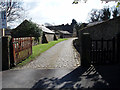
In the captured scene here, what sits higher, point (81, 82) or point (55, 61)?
point (55, 61)

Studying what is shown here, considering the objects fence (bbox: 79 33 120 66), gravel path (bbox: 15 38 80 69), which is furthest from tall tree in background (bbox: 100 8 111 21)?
fence (bbox: 79 33 120 66)

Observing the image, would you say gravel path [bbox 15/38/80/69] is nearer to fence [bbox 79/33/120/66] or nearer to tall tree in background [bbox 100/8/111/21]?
fence [bbox 79/33/120/66]

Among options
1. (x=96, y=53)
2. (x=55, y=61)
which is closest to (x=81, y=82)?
(x=96, y=53)

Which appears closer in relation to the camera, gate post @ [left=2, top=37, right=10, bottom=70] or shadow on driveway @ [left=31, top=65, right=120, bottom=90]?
shadow on driveway @ [left=31, top=65, right=120, bottom=90]

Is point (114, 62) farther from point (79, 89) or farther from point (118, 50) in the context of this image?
point (79, 89)

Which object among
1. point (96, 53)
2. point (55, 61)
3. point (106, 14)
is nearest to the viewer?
point (96, 53)

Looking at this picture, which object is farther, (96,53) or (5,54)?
(96,53)

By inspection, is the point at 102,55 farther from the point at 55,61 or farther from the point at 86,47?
the point at 55,61

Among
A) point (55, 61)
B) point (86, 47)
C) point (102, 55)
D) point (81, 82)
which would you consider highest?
point (86, 47)

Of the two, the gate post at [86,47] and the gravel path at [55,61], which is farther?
the gravel path at [55,61]

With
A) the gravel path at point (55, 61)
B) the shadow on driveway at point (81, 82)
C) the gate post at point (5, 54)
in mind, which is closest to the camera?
the shadow on driveway at point (81, 82)

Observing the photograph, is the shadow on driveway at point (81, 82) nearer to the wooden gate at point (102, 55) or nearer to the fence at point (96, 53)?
the fence at point (96, 53)

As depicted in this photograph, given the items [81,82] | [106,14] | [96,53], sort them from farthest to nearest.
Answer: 1. [106,14]
2. [96,53]
3. [81,82]

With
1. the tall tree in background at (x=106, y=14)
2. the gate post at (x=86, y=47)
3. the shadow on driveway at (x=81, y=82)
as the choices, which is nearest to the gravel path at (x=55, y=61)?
the gate post at (x=86, y=47)
